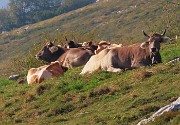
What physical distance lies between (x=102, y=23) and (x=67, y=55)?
82.0 metres

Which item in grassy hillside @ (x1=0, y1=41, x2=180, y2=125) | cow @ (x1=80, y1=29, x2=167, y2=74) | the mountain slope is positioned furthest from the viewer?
the mountain slope

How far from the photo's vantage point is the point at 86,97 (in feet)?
54.9

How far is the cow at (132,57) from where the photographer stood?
65.0ft

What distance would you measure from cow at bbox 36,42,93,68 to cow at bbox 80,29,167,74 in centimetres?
579

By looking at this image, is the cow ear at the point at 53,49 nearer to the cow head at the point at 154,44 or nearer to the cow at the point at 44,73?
the cow at the point at 44,73

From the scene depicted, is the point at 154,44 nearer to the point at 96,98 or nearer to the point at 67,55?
the point at 96,98

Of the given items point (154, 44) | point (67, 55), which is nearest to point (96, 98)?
point (154, 44)

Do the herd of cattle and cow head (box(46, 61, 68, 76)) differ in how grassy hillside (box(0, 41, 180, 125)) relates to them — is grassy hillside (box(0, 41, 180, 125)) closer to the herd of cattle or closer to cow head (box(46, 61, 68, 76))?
the herd of cattle

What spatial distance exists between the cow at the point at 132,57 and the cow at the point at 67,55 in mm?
5789

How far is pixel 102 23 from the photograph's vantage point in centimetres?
10925

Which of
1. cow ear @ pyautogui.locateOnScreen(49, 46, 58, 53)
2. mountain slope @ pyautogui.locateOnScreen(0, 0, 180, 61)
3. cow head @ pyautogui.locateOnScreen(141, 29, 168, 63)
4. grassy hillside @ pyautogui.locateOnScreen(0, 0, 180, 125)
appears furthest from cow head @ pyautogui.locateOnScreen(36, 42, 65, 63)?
mountain slope @ pyautogui.locateOnScreen(0, 0, 180, 61)

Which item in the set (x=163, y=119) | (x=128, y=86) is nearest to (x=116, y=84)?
(x=128, y=86)

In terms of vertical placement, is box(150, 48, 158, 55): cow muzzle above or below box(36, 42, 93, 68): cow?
above

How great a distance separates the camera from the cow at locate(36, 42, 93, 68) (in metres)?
26.7
